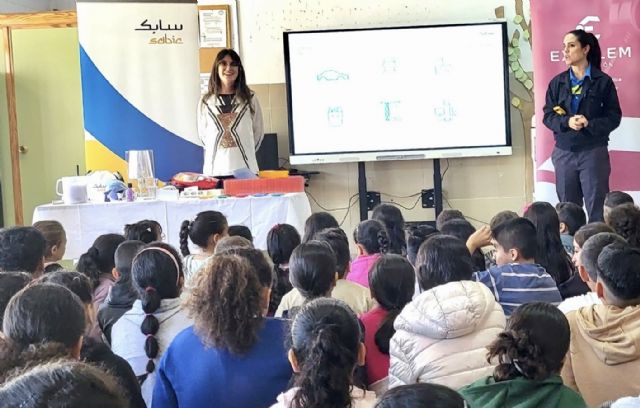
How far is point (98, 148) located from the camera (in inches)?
241

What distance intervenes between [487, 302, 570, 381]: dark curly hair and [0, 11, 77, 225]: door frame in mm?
6128

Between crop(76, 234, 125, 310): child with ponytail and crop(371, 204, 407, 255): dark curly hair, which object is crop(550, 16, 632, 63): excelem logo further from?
crop(76, 234, 125, 310): child with ponytail

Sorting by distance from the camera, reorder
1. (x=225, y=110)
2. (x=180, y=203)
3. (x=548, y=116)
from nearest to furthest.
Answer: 1. (x=180, y=203)
2. (x=548, y=116)
3. (x=225, y=110)

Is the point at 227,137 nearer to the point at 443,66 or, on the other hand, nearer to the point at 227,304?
the point at 443,66

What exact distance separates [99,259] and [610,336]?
181 cm

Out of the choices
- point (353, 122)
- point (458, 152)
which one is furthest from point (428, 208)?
point (353, 122)

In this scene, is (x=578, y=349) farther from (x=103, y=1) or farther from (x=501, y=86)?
(x=103, y=1)

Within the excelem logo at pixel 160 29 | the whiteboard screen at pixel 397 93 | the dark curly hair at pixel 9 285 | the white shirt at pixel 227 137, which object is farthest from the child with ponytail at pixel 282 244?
the excelem logo at pixel 160 29

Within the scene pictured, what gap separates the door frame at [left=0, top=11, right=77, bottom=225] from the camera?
6.81 metres

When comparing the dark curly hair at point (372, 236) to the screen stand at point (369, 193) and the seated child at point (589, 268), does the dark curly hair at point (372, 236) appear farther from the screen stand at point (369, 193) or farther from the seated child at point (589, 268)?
the screen stand at point (369, 193)

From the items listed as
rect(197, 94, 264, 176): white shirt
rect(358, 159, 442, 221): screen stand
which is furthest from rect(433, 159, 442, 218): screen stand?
rect(197, 94, 264, 176): white shirt

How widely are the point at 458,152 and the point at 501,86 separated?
1.92 ft

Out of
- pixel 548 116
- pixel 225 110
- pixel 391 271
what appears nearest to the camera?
pixel 391 271

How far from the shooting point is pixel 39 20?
6844mm
